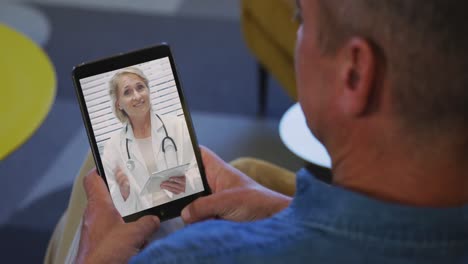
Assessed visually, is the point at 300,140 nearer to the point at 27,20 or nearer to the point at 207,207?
the point at 207,207

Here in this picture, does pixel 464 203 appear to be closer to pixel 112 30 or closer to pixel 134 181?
pixel 134 181

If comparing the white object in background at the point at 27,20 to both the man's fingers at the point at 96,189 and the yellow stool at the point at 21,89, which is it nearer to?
the yellow stool at the point at 21,89

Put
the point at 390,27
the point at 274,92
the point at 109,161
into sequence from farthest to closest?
1. the point at 274,92
2. the point at 109,161
3. the point at 390,27

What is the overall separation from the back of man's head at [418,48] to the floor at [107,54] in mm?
1391

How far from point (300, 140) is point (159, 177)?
0.70 m

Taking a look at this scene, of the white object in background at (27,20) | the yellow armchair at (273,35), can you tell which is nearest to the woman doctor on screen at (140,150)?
the yellow armchair at (273,35)

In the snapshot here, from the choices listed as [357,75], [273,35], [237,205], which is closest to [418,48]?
[357,75]

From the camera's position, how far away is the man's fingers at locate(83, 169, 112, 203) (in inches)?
38.7

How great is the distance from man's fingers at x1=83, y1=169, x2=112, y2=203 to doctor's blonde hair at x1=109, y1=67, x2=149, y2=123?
0.10 metres

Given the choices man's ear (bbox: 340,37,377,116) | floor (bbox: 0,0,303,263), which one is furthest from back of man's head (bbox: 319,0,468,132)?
floor (bbox: 0,0,303,263)

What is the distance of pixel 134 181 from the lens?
101 centimetres

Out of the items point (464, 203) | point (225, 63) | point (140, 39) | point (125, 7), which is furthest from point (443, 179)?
point (125, 7)

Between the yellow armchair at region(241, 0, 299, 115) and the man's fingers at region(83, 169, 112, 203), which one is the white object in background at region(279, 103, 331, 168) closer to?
the yellow armchair at region(241, 0, 299, 115)

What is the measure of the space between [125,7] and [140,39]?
0.31m
